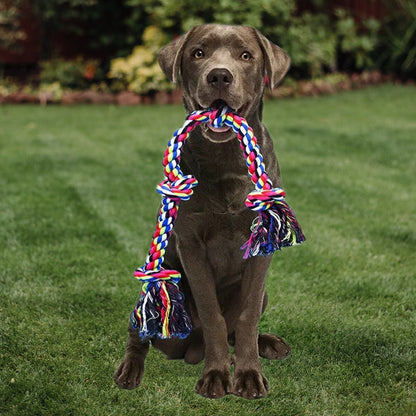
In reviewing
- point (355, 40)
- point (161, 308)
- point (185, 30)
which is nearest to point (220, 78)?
point (161, 308)

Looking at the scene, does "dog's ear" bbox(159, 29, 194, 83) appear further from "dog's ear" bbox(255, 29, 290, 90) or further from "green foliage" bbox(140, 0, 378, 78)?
"green foliage" bbox(140, 0, 378, 78)

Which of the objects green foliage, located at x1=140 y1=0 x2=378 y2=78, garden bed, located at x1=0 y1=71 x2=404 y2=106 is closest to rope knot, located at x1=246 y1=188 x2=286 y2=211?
garden bed, located at x1=0 y1=71 x2=404 y2=106

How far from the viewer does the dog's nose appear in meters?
2.41

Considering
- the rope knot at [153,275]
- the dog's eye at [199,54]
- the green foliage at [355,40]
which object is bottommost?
the green foliage at [355,40]

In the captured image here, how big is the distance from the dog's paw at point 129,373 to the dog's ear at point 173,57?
50.0 inches

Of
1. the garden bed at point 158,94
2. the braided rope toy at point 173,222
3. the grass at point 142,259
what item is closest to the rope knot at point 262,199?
the braided rope toy at point 173,222

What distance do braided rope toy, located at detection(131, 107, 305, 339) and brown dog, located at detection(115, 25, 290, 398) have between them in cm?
8

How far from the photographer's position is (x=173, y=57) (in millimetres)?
2658

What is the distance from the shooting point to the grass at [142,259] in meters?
2.56

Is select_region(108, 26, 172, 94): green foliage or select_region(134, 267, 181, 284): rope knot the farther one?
select_region(108, 26, 172, 94): green foliage

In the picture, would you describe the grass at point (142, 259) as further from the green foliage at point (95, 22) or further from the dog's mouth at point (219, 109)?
the green foliage at point (95, 22)

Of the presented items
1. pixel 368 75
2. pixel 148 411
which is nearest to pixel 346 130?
pixel 368 75

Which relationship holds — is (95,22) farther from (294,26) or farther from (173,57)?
(173,57)

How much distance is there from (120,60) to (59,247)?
7.43 m
